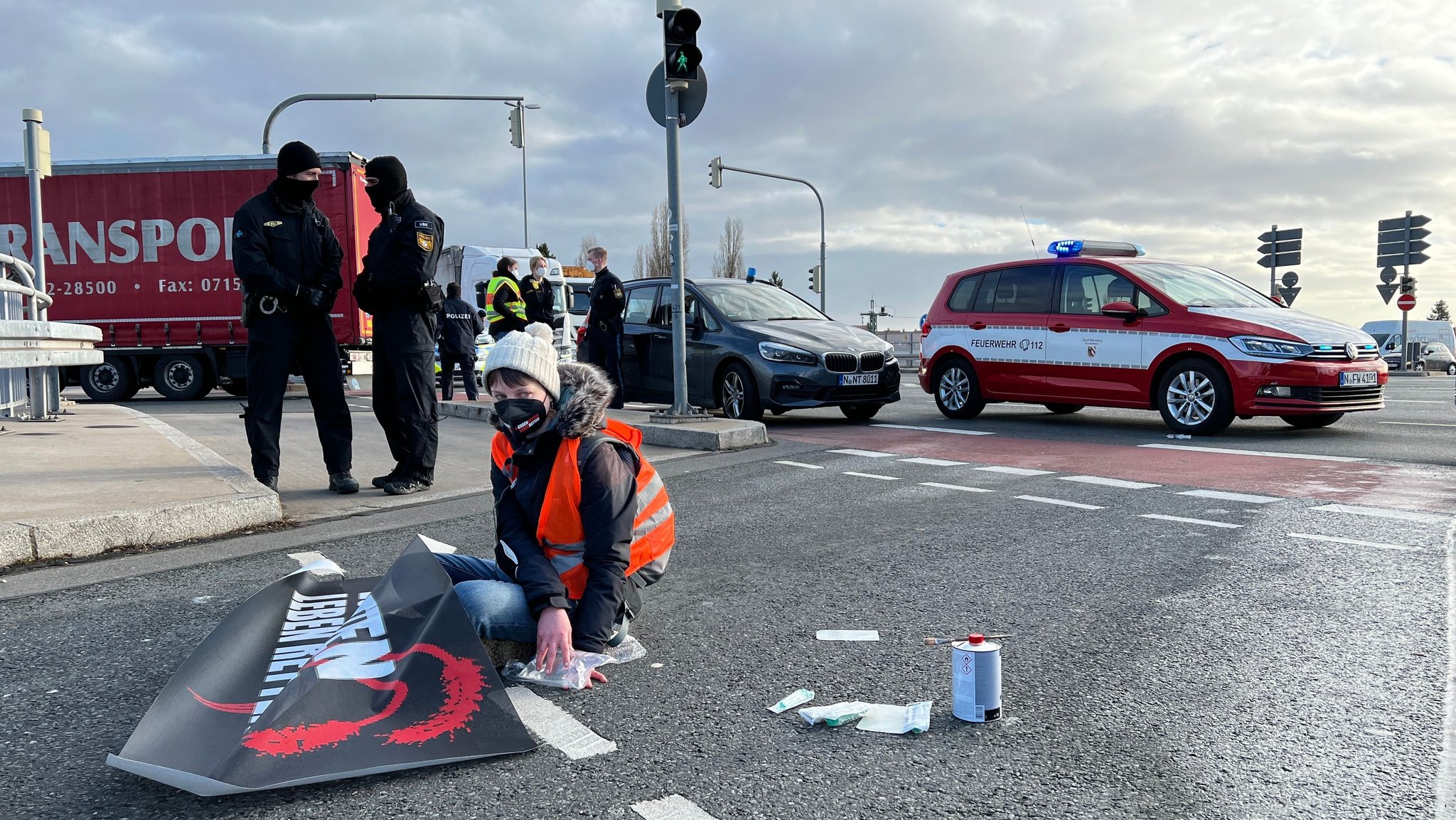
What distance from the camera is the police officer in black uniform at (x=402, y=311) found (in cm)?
632

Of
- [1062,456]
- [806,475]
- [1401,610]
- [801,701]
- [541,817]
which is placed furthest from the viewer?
[1062,456]

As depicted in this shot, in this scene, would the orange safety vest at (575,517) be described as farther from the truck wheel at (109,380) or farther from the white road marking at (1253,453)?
the truck wheel at (109,380)

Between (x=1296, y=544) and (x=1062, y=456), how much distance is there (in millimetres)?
3513

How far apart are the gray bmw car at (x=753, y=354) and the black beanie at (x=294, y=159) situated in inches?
219

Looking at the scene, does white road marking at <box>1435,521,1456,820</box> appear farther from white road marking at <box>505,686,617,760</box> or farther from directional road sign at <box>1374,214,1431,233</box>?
directional road sign at <box>1374,214,1431,233</box>

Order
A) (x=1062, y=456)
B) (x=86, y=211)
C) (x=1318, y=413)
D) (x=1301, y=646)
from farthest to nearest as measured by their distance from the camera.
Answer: (x=86, y=211)
(x=1318, y=413)
(x=1062, y=456)
(x=1301, y=646)

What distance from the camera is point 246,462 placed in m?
7.84

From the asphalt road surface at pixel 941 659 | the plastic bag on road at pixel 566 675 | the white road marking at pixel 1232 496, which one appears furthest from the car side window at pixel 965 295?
the plastic bag on road at pixel 566 675

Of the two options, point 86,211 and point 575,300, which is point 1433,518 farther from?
point 575,300

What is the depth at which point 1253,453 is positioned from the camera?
8516mm

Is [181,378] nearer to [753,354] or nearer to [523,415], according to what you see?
[753,354]

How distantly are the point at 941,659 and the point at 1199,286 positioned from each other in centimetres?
847

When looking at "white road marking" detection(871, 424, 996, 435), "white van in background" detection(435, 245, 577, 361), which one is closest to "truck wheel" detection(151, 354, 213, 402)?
"white van in background" detection(435, 245, 577, 361)

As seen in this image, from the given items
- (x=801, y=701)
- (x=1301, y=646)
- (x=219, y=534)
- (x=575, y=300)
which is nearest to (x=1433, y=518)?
(x=1301, y=646)
